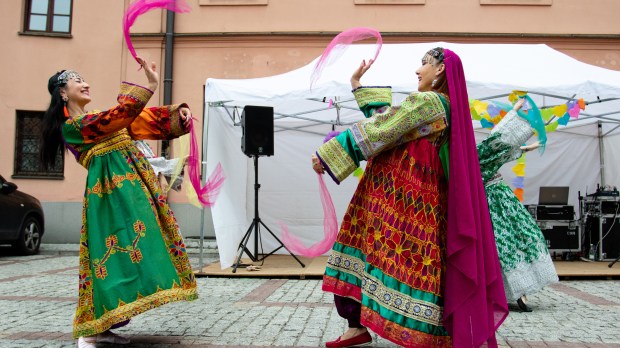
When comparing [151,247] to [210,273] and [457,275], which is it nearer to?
[457,275]

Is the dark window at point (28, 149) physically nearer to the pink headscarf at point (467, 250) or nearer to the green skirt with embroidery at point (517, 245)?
the green skirt with embroidery at point (517, 245)

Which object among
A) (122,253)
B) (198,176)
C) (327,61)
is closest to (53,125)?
(122,253)

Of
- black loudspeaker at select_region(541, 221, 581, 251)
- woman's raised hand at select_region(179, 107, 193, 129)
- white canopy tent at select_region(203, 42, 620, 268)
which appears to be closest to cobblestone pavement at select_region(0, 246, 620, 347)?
woman's raised hand at select_region(179, 107, 193, 129)

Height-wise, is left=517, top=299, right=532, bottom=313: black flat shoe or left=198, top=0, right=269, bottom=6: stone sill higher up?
left=198, top=0, right=269, bottom=6: stone sill

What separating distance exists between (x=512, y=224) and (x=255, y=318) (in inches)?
87.0

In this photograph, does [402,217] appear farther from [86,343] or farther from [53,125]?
[53,125]

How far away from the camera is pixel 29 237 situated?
9867 mm

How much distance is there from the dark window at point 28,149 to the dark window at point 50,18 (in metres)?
1.86

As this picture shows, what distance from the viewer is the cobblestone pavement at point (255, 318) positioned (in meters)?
3.68

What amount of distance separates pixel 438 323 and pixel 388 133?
0.92 metres

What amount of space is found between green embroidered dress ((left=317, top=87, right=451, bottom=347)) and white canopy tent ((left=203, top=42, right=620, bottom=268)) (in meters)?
3.34

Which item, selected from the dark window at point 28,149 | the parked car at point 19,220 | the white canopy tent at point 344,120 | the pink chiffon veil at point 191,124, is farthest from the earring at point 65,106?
the dark window at point 28,149

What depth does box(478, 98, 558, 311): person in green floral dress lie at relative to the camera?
14.9 feet

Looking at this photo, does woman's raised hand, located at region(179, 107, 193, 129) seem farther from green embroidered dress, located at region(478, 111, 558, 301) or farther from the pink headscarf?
green embroidered dress, located at region(478, 111, 558, 301)
